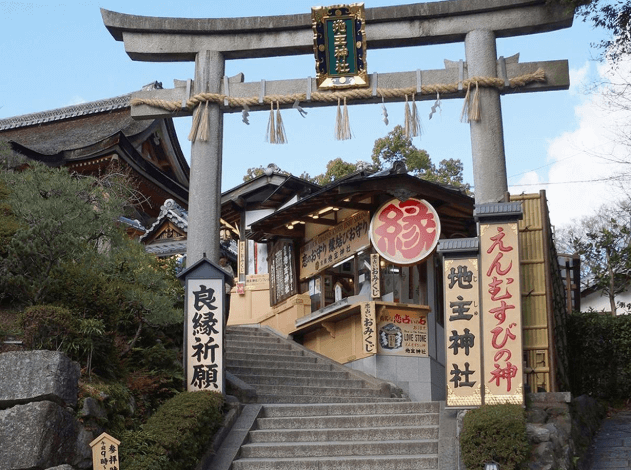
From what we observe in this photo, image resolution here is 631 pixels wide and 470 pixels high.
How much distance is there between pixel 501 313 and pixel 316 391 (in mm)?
5286

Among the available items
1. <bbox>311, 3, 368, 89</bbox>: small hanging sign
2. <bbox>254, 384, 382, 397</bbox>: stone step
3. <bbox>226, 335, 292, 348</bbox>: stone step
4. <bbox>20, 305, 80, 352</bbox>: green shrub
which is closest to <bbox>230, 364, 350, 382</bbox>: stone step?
<bbox>254, 384, 382, 397</bbox>: stone step

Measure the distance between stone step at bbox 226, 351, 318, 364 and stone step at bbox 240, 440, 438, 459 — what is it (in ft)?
15.9

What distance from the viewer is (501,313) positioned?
10.7 metres

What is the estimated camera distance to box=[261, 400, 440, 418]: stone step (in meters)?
12.1

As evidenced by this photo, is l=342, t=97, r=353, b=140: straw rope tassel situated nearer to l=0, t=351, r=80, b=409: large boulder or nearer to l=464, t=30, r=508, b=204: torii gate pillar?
l=464, t=30, r=508, b=204: torii gate pillar

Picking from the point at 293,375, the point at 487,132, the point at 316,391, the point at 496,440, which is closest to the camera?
the point at 496,440

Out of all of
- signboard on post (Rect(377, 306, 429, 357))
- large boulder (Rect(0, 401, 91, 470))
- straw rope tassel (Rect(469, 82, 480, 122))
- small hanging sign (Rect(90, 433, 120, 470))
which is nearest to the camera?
large boulder (Rect(0, 401, 91, 470))

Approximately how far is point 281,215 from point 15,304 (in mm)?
8940

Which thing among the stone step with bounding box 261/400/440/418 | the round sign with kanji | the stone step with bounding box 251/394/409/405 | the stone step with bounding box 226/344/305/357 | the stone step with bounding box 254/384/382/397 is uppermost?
the round sign with kanji

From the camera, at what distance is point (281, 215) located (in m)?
20.4

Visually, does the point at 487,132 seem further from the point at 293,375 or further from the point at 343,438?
the point at 293,375

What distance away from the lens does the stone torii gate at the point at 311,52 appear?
1384 cm

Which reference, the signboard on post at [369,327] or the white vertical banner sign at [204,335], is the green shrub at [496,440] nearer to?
the white vertical banner sign at [204,335]

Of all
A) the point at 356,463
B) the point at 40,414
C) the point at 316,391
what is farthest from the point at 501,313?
the point at 40,414
